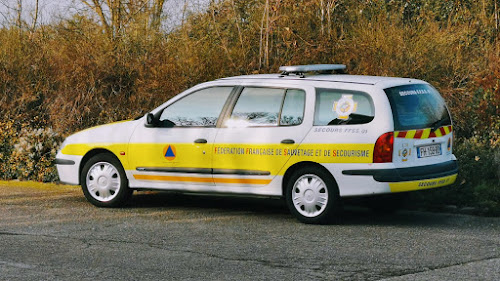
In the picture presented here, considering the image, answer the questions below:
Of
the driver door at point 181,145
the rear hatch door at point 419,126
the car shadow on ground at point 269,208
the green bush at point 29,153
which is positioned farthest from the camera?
the green bush at point 29,153

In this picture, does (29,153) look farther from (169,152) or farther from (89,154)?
(169,152)

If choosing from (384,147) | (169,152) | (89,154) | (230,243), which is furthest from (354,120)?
(89,154)

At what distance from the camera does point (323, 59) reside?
1380 centimetres

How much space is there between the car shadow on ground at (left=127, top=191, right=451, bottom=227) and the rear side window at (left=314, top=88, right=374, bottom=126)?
0.94 m

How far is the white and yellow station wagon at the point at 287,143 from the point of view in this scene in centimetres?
928

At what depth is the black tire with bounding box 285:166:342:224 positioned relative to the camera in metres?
9.43

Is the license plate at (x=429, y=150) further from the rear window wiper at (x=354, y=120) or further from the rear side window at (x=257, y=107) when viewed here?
the rear side window at (x=257, y=107)

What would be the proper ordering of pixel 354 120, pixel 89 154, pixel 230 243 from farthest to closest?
pixel 89 154, pixel 354 120, pixel 230 243

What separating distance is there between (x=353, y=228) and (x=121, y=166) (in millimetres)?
3003

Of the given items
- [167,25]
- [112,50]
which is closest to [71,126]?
[112,50]

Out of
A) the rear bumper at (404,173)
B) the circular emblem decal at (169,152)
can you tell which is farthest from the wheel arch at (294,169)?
the circular emblem decal at (169,152)

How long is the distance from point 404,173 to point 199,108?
2.55 m

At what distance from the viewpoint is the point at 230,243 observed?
851 centimetres

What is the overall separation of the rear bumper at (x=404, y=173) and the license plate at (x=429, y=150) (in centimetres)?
12
